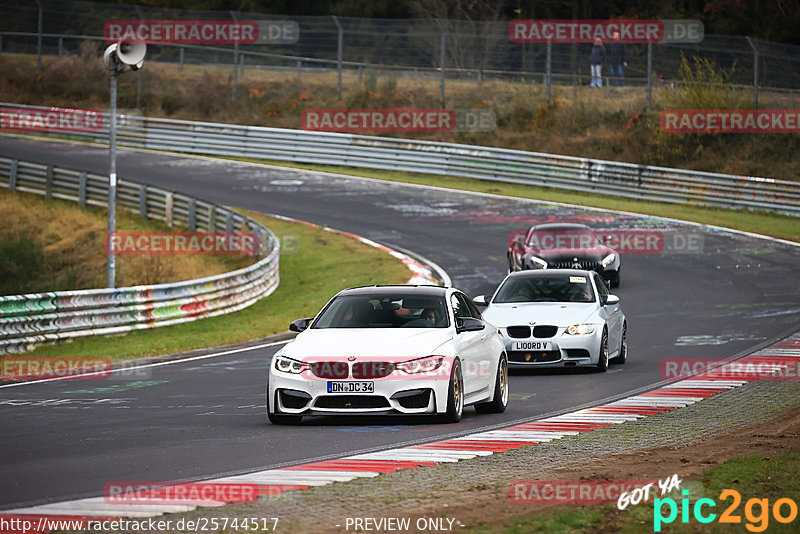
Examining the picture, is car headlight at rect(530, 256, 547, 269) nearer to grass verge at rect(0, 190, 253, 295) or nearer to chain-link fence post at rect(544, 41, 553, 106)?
grass verge at rect(0, 190, 253, 295)

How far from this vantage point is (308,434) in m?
11.4

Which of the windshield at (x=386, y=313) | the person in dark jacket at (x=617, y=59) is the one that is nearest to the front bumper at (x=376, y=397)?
the windshield at (x=386, y=313)

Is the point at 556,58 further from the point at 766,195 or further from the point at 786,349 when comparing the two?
the point at 786,349

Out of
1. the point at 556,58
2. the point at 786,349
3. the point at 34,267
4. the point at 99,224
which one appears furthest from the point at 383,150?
the point at 786,349

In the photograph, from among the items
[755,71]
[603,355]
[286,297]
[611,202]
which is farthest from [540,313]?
[755,71]

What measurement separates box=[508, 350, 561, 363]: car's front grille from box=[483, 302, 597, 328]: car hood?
1.29ft

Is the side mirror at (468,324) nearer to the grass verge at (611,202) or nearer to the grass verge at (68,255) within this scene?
the grass verge at (68,255)

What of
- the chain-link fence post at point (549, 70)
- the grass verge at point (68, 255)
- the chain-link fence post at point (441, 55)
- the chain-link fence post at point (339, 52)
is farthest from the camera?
the chain-link fence post at point (339, 52)

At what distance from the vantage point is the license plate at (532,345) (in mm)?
16781

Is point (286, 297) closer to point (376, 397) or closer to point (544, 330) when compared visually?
point (544, 330)

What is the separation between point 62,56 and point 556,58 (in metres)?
23.3

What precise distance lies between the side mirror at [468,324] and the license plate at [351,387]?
52.3 inches

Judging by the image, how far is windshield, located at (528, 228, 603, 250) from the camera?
87.9 feet

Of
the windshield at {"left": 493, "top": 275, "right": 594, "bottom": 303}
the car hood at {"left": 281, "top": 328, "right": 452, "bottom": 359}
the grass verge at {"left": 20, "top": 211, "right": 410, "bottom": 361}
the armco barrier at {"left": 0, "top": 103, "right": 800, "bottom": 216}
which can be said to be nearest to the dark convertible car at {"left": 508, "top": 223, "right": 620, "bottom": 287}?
the grass verge at {"left": 20, "top": 211, "right": 410, "bottom": 361}
